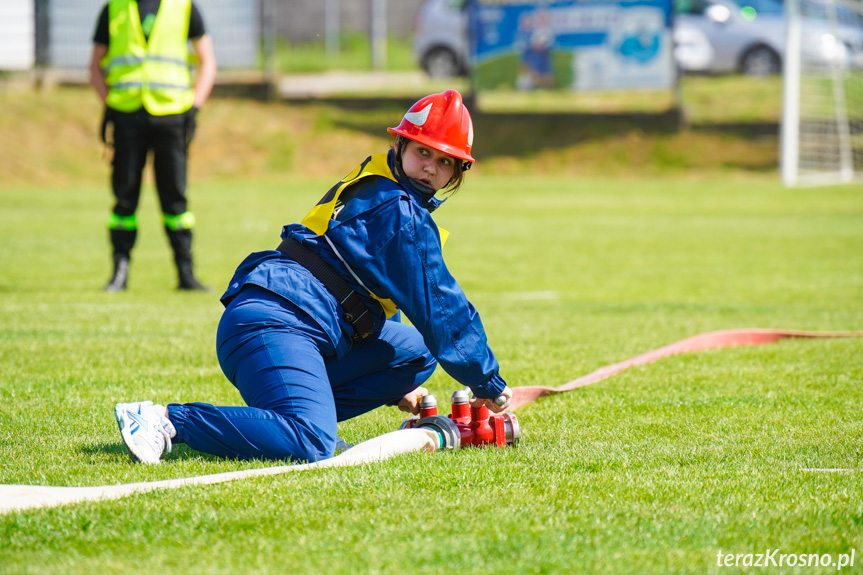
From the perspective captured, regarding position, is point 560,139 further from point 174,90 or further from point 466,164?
point 466,164

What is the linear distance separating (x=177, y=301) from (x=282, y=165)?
53.3 feet

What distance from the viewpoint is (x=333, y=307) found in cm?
429

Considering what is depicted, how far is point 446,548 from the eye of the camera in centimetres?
310

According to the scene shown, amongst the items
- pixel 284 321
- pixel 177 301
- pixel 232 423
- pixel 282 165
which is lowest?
pixel 282 165

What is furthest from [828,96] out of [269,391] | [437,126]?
[269,391]

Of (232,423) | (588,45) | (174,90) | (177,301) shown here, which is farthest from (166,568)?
(588,45)

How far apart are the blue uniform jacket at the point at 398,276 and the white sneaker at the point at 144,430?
1.98 ft

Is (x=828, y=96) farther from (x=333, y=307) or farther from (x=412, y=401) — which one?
(x=333, y=307)

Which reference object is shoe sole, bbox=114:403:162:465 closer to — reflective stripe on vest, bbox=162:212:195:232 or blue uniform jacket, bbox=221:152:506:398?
blue uniform jacket, bbox=221:152:506:398

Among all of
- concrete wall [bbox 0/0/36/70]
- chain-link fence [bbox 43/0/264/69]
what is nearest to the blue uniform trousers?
chain-link fence [bbox 43/0/264/69]

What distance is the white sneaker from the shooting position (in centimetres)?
398

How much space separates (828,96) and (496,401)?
65.1ft

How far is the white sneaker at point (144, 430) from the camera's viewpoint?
13.1 ft

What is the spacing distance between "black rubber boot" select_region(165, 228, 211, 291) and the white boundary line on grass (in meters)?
5.38
